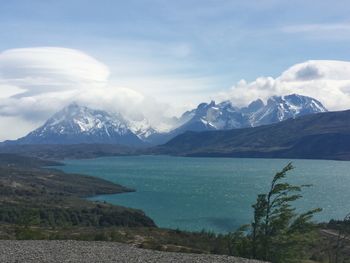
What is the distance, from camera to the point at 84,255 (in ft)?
141

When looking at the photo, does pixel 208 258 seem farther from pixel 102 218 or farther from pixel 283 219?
pixel 102 218

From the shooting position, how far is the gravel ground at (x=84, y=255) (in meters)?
40.5

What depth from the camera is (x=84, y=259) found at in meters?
41.0

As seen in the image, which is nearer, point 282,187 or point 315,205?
point 282,187

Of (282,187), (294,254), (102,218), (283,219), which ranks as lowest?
(102,218)

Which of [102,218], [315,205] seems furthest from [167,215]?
[315,205]

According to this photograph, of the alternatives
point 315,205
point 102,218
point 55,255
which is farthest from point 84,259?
point 315,205

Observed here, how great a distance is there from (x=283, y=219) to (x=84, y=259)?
1936cm

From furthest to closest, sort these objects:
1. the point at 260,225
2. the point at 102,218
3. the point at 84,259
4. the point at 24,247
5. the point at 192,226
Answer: the point at 102,218 < the point at 192,226 < the point at 260,225 < the point at 24,247 < the point at 84,259

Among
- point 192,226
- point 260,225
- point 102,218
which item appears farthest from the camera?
point 102,218

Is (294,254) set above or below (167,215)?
above

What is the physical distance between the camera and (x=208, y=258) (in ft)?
139

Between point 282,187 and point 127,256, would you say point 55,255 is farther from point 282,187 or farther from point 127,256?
point 282,187

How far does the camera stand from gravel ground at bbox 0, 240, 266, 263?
4047 centimetres
